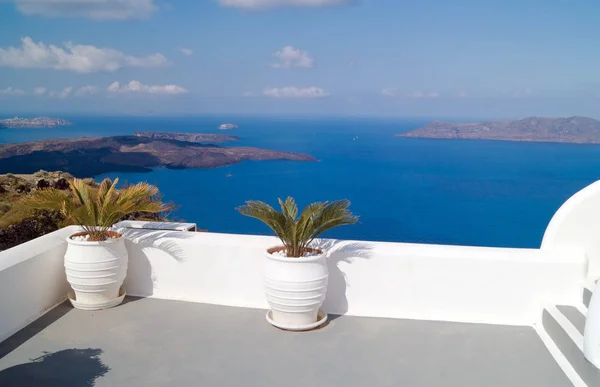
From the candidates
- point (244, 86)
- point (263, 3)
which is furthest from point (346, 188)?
point (263, 3)

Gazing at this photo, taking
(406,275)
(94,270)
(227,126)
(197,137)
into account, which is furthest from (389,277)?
(227,126)

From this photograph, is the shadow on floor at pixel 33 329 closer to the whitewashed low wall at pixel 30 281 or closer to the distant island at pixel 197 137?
the whitewashed low wall at pixel 30 281

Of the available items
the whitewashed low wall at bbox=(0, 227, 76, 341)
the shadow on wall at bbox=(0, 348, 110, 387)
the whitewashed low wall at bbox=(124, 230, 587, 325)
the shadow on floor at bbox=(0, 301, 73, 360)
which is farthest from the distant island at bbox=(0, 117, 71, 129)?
the shadow on wall at bbox=(0, 348, 110, 387)

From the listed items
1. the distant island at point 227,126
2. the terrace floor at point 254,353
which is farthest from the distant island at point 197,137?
the terrace floor at point 254,353

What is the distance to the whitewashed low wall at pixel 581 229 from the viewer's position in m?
4.74

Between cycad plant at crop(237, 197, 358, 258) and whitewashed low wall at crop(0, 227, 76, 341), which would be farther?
cycad plant at crop(237, 197, 358, 258)

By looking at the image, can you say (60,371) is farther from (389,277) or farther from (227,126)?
(227,126)

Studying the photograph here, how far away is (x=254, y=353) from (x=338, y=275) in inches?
46.2

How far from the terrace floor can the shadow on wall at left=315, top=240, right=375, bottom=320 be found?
0.15 meters

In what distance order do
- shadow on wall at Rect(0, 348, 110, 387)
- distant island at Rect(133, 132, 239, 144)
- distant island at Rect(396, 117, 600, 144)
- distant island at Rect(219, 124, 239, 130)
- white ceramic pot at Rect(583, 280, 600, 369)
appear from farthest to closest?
distant island at Rect(219, 124, 239, 130)
distant island at Rect(133, 132, 239, 144)
distant island at Rect(396, 117, 600, 144)
shadow on wall at Rect(0, 348, 110, 387)
white ceramic pot at Rect(583, 280, 600, 369)

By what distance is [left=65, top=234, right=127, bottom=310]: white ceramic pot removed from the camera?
16.3 ft

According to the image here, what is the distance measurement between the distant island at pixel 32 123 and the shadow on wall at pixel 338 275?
19.4 metres

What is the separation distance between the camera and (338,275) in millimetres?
4977

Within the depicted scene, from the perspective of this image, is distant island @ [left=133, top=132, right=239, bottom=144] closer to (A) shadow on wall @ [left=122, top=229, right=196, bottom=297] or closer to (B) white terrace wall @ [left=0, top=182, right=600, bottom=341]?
(A) shadow on wall @ [left=122, top=229, right=196, bottom=297]
